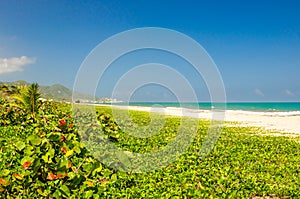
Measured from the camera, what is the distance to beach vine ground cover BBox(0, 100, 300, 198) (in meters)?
5.00

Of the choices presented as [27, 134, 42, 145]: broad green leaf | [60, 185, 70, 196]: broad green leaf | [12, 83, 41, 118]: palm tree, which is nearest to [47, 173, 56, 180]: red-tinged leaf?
[60, 185, 70, 196]: broad green leaf

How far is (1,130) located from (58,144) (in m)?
8.61

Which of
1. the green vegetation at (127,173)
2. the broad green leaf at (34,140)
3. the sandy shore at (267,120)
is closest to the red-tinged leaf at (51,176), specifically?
the green vegetation at (127,173)

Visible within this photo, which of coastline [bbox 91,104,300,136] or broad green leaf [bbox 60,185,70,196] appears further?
coastline [bbox 91,104,300,136]

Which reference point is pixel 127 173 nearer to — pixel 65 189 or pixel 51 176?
pixel 51 176

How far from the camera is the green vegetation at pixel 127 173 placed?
5.00 m

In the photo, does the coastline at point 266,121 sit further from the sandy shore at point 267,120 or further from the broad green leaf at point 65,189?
the broad green leaf at point 65,189

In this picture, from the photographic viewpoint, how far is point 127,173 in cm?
817

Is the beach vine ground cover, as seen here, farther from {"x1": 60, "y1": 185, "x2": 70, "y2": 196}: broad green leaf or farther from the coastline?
the coastline

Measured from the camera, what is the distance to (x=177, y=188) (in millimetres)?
7105

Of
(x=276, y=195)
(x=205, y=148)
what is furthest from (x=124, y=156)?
(x=205, y=148)

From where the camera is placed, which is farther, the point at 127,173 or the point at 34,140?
the point at 127,173

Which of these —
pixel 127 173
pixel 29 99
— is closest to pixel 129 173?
pixel 127 173

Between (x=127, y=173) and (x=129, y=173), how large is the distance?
0.18 feet
